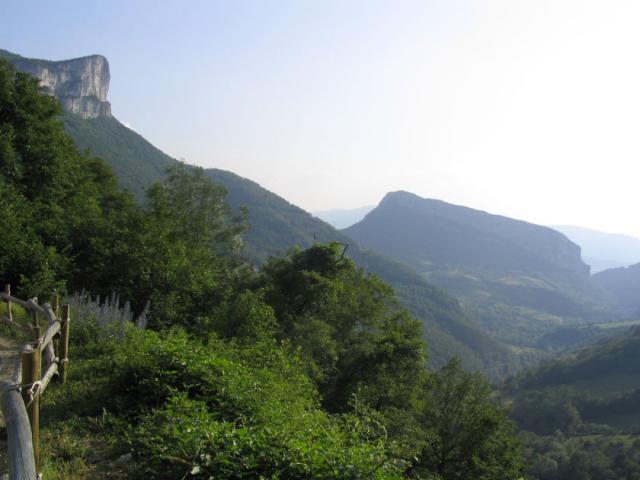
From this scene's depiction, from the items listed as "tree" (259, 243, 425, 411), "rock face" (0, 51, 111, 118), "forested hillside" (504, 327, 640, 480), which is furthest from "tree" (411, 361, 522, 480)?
"rock face" (0, 51, 111, 118)

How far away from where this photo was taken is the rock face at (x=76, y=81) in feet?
438

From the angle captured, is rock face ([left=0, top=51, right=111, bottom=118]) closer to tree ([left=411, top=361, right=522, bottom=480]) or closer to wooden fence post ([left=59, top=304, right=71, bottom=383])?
tree ([left=411, top=361, right=522, bottom=480])

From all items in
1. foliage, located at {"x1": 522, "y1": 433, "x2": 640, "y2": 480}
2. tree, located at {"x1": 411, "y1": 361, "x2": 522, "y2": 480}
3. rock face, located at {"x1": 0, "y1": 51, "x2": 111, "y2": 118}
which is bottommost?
foliage, located at {"x1": 522, "y1": 433, "x2": 640, "y2": 480}

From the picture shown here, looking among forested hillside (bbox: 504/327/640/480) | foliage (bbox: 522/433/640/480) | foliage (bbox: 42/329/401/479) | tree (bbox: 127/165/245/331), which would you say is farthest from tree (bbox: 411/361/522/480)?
foliage (bbox: 522/433/640/480)

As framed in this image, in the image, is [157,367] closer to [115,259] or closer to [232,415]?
[232,415]

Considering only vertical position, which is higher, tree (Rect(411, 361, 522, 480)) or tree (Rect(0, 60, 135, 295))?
tree (Rect(0, 60, 135, 295))

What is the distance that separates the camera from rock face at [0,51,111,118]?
438 ft

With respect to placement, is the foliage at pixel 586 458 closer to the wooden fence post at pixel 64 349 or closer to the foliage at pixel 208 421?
the foliage at pixel 208 421

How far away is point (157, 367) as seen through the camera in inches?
296

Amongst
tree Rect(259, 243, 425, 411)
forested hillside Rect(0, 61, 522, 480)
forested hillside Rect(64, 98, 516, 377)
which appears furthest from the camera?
forested hillside Rect(64, 98, 516, 377)

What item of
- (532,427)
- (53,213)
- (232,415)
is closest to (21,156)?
(53,213)

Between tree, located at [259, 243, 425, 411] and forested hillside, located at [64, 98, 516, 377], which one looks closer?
tree, located at [259, 243, 425, 411]

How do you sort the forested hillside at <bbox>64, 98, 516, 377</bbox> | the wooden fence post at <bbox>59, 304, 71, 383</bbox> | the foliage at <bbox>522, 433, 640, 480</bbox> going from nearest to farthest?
1. the wooden fence post at <bbox>59, 304, 71, 383</bbox>
2. the foliage at <bbox>522, 433, 640, 480</bbox>
3. the forested hillside at <bbox>64, 98, 516, 377</bbox>

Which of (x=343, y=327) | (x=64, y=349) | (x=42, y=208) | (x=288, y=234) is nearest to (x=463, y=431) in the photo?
(x=343, y=327)
